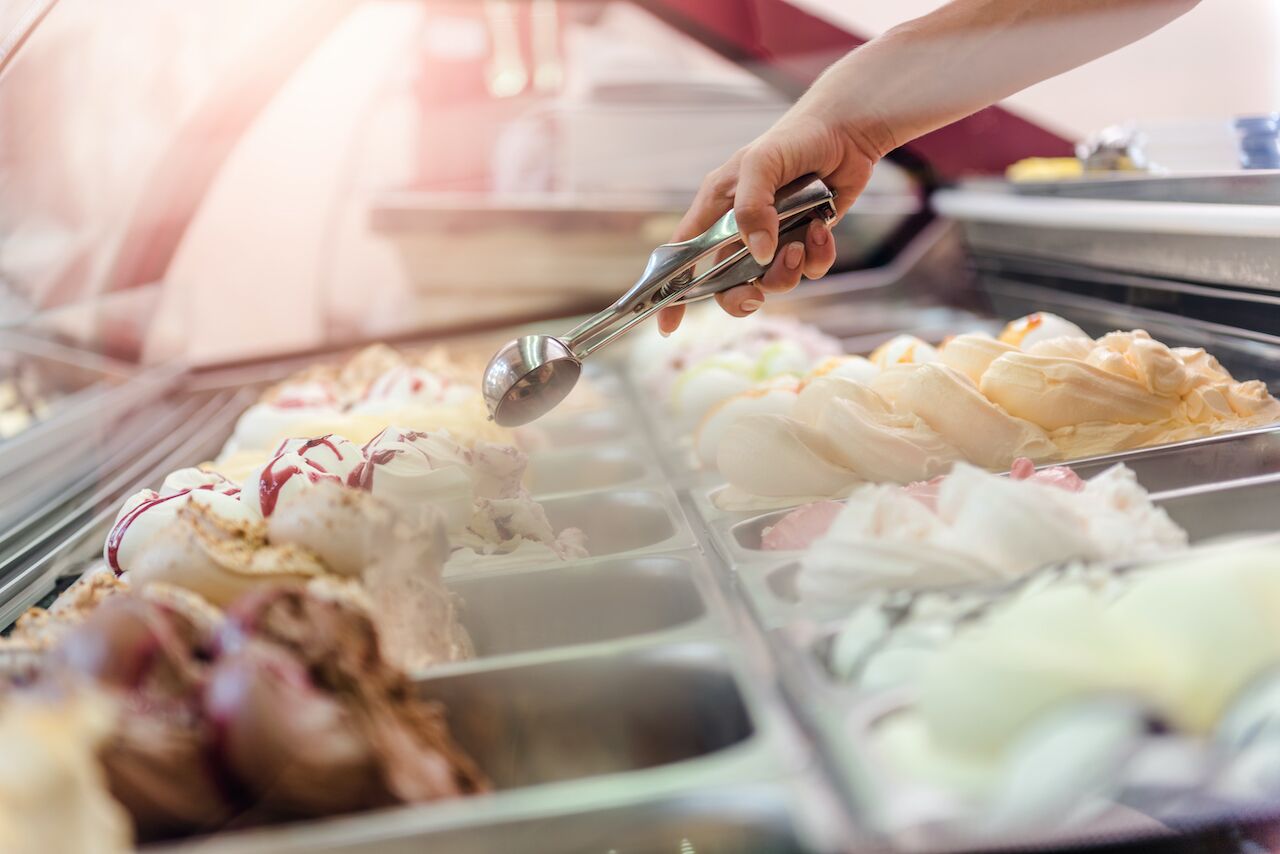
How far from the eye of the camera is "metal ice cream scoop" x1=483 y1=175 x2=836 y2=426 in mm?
1188

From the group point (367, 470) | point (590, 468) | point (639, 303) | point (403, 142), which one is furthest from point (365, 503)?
point (403, 142)

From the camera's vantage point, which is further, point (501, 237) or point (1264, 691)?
point (501, 237)

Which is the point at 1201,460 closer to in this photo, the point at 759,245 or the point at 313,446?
the point at 759,245

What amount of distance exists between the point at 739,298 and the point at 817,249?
13cm

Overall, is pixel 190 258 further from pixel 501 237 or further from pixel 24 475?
pixel 24 475

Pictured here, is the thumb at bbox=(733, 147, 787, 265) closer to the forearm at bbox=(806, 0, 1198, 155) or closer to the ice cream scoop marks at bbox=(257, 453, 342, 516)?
the forearm at bbox=(806, 0, 1198, 155)

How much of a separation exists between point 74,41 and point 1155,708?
1656 mm

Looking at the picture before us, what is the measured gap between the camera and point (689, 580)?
951 millimetres

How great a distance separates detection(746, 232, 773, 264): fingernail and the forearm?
0.25m

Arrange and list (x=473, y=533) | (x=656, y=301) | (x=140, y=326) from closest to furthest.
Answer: (x=473, y=533), (x=656, y=301), (x=140, y=326)

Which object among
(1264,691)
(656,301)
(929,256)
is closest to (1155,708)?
(1264,691)

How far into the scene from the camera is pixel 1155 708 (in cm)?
61

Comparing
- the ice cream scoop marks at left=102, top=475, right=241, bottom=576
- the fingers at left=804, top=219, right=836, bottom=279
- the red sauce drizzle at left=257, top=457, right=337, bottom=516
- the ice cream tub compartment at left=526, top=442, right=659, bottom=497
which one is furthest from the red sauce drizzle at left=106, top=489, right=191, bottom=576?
the fingers at left=804, top=219, right=836, bottom=279

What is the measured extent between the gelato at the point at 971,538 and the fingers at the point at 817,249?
55 centimetres
